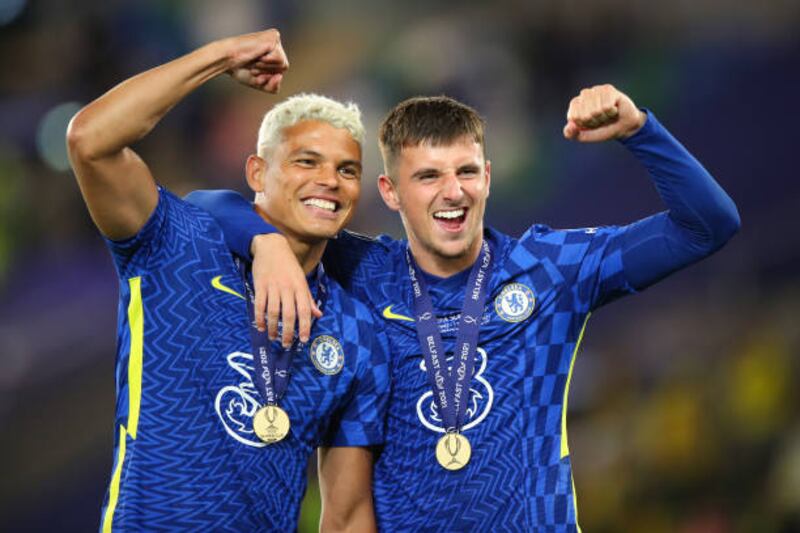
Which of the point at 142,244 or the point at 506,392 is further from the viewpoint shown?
the point at 506,392

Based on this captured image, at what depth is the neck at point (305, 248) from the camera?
12.5ft

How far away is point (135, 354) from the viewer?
3.34 metres

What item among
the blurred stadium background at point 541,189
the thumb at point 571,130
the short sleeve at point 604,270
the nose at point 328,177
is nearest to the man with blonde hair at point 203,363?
the nose at point 328,177

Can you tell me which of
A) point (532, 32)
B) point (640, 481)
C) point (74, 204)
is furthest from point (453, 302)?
point (532, 32)

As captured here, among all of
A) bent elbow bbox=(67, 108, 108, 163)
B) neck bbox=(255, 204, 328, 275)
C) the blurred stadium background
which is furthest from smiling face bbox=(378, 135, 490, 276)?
the blurred stadium background

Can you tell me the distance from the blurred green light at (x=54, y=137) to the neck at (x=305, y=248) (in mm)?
4617

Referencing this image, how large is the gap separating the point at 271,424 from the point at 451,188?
1.07m

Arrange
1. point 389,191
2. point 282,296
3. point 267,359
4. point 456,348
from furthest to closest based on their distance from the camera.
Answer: point 389,191
point 456,348
point 267,359
point 282,296

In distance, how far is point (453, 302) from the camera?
378 centimetres

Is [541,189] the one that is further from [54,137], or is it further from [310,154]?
[310,154]

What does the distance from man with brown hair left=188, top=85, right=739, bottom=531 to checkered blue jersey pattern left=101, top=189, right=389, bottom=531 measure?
220 mm

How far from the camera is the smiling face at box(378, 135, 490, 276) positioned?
12.4 ft

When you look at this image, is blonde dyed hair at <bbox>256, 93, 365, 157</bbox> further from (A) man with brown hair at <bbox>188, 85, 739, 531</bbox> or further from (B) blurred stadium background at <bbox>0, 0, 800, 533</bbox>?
(B) blurred stadium background at <bbox>0, 0, 800, 533</bbox>

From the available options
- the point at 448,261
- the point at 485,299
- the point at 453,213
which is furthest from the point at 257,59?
the point at 485,299
